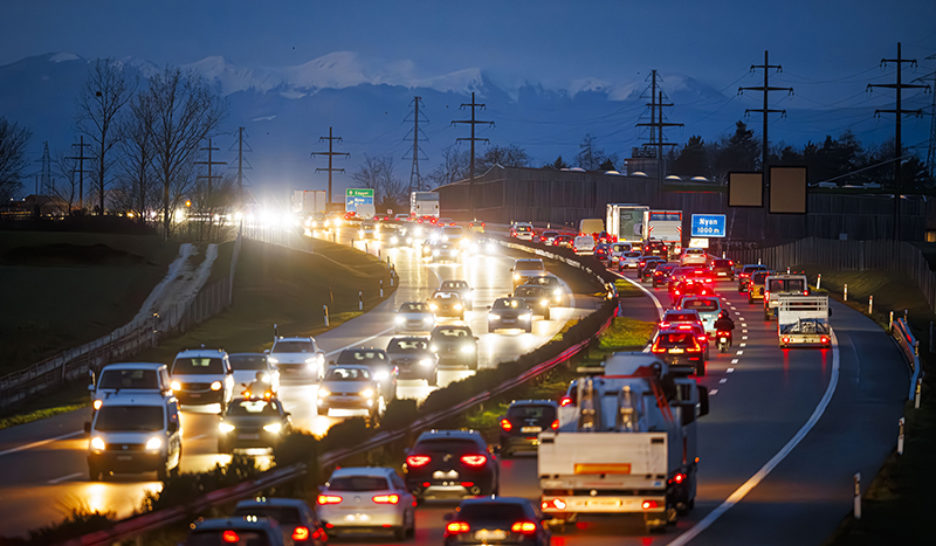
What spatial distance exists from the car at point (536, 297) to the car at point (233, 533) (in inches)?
2124

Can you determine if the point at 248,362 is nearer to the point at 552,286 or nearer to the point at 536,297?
the point at 536,297

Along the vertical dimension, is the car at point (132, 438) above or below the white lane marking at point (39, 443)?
above

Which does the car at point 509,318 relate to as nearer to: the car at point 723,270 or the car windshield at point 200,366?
the car windshield at point 200,366

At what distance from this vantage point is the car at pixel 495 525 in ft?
57.5

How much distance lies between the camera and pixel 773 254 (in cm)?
10812

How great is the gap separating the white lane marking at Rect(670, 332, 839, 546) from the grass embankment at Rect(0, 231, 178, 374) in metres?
32.5

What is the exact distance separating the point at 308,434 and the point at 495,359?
88.4ft

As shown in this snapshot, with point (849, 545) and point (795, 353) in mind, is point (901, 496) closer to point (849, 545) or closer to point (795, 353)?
point (849, 545)

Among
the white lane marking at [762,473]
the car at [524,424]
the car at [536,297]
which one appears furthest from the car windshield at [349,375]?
the car at [536,297]

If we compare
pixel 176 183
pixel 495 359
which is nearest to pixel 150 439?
pixel 495 359

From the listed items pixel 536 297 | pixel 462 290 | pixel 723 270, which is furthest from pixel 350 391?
pixel 723 270

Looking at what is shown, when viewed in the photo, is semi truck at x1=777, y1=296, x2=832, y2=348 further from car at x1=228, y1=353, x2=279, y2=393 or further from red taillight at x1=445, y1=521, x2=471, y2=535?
red taillight at x1=445, y1=521, x2=471, y2=535

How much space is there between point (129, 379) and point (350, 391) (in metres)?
6.09

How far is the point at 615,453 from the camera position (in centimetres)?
2055
